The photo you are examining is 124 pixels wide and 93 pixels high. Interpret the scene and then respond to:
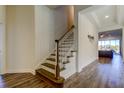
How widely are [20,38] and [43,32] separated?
96cm

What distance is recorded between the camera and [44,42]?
553 cm

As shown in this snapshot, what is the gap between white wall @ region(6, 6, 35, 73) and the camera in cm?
500

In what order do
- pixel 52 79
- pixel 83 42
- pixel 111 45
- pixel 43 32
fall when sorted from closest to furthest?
pixel 52 79
pixel 43 32
pixel 83 42
pixel 111 45

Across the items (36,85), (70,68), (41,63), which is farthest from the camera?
(41,63)

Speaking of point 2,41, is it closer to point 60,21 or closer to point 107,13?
point 60,21

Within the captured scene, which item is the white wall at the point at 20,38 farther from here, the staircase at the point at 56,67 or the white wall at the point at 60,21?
the white wall at the point at 60,21

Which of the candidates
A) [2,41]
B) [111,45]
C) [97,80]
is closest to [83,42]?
[97,80]

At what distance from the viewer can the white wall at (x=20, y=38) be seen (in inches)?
197

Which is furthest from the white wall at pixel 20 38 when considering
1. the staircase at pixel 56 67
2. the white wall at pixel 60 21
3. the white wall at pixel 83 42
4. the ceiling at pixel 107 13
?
the ceiling at pixel 107 13

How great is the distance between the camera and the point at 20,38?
5.05 metres

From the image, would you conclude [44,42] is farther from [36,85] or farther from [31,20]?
[36,85]

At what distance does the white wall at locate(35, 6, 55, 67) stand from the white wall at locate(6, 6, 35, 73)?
19 centimetres

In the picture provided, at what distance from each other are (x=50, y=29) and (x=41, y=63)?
167cm
